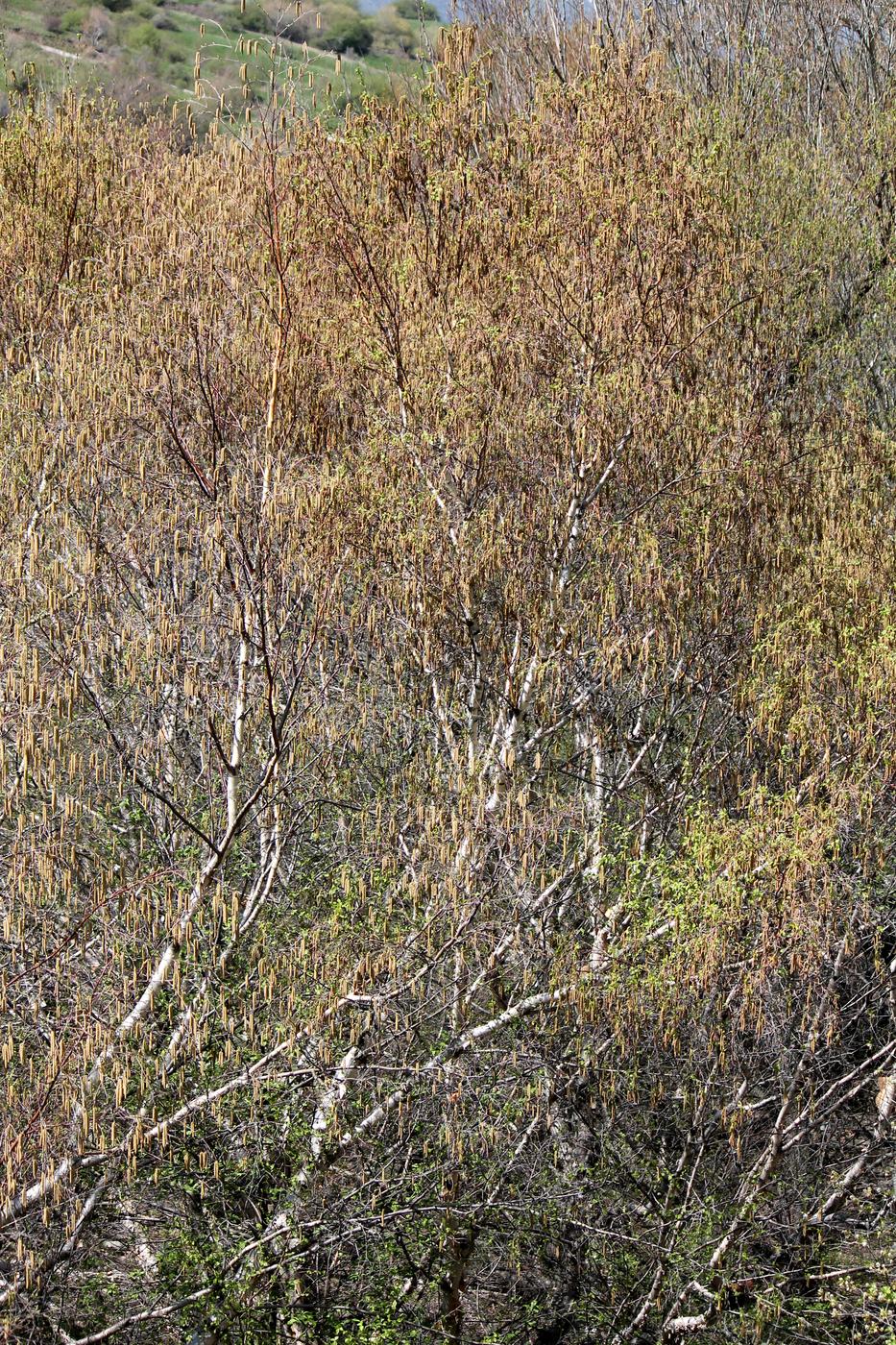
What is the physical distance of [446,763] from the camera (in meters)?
13.1

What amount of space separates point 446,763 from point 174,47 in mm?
84077

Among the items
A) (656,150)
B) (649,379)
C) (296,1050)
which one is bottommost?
(296,1050)

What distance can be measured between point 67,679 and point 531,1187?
5.86 metres

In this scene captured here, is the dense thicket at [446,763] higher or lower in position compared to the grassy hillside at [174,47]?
lower

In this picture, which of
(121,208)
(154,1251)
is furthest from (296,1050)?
(121,208)

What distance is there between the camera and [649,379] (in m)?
14.0

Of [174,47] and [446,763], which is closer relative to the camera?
[446,763]

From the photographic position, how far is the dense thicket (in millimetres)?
10500

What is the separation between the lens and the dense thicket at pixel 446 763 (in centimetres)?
1050

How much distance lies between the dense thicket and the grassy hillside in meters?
0.72

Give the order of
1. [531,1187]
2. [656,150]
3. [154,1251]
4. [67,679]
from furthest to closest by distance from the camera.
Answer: [656,150] < [531,1187] < [154,1251] < [67,679]

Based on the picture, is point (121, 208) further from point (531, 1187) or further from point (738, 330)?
point (531, 1187)

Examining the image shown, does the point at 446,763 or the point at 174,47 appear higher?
the point at 174,47

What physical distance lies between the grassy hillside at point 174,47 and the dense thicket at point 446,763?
716mm
